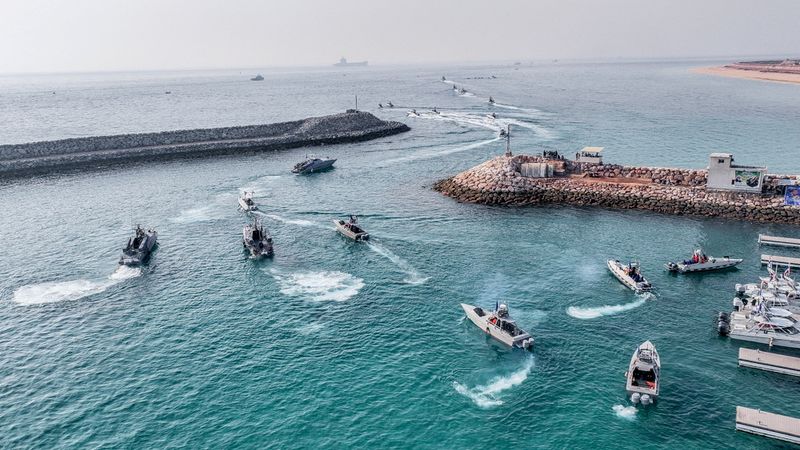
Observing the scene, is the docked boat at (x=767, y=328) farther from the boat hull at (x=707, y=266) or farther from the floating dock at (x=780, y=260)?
the floating dock at (x=780, y=260)

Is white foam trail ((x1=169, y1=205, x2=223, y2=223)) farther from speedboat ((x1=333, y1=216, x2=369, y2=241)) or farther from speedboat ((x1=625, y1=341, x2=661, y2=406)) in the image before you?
speedboat ((x1=625, y1=341, x2=661, y2=406))

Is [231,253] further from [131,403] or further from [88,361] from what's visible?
[131,403]

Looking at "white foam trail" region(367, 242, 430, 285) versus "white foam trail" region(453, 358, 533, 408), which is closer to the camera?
"white foam trail" region(453, 358, 533, 408)

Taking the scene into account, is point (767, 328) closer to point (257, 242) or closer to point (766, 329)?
point (766, 329)

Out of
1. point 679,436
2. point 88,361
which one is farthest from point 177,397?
point 679,436

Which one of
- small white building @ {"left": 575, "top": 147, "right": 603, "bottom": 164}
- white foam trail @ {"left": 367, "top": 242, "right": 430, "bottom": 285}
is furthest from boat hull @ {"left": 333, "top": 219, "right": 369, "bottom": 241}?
small white building @ {"left": 575, "top": 147, "right": 603, "bottom": 164}

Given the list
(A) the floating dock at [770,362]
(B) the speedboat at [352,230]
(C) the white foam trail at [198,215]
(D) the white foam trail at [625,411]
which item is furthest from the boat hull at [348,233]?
(A) the floating dock at [770,362]

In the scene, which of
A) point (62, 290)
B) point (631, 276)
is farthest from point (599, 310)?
point (62, 290)
